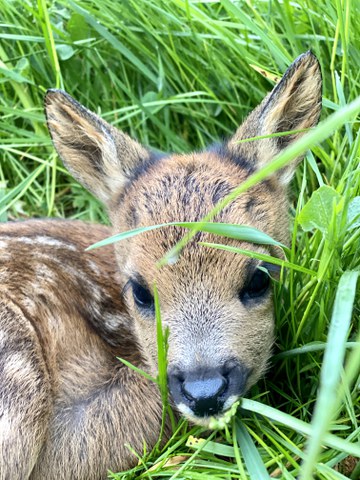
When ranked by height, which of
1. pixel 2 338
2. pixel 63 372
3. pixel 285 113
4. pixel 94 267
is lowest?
pixel 63 372

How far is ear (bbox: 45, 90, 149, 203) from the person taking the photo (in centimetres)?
367

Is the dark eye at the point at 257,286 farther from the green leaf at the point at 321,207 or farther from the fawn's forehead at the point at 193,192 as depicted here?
the green leaf at the point at 321,207

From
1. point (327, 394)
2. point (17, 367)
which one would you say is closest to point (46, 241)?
point (17, 367)

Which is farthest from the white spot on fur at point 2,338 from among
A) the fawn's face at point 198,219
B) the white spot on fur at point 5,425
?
the fawn's face at point 198,219

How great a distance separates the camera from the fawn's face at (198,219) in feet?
9.48

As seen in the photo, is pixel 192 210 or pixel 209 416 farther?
pixel 192 210

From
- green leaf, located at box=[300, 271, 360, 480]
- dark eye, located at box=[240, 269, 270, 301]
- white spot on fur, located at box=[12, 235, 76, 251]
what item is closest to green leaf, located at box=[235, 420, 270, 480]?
dark eye, located at box=[240, 269, 270, 301]

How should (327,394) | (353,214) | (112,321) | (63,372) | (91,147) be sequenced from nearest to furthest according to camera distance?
(327,394)
(353,214)
(63,372)
(112,321)
(91,147)

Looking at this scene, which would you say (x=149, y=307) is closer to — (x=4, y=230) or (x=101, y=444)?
(x=101, y=444)

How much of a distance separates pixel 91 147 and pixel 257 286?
4.09 feet

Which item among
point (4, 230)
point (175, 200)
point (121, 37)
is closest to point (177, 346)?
point (175, 200)

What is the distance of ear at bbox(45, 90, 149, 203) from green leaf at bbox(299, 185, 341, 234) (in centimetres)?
121

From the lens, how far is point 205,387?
274cm

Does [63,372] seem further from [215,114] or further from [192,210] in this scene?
[215,114]
